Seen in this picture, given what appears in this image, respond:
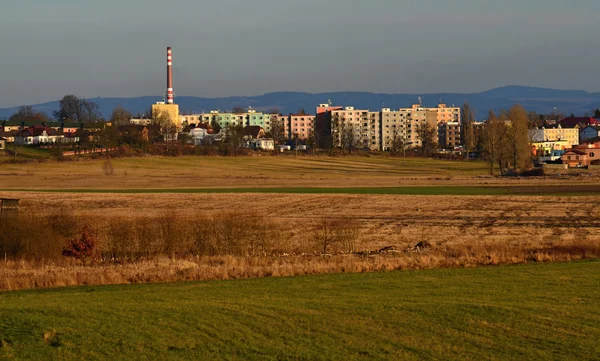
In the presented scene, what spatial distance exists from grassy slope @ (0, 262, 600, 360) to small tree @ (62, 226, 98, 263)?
395 inches

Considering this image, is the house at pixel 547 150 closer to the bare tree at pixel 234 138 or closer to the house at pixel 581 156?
the house at pixel 581 156

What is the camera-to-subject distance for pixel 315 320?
18328 mm

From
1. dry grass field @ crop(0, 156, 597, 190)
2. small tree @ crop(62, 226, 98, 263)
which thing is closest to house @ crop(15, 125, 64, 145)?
dry grass field @ crop(0, 156, 597, 190)

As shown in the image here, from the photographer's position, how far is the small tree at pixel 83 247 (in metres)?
34.0

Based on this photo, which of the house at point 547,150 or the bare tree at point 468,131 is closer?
the house at point 547,150

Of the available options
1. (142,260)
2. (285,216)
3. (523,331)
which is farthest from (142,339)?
(285,216)

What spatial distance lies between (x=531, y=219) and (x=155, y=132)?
113731mm

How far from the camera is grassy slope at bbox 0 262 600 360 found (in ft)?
52.2

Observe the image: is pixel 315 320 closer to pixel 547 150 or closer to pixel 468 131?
pixel 468 131

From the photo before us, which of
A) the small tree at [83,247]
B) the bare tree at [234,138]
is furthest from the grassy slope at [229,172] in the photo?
the small tree at [83,247]

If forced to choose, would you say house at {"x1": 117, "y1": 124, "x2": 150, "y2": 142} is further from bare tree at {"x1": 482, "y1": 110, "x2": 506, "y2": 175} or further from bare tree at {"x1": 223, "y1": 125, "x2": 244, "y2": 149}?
bare tree at {"x1": 482, "y1": 110, "x2": 506, "y2": 175}

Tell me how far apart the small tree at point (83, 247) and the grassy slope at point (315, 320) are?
10.0m

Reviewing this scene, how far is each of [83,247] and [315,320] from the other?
1831 centimetres

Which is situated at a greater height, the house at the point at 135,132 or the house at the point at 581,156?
the house at the point at 135,132
